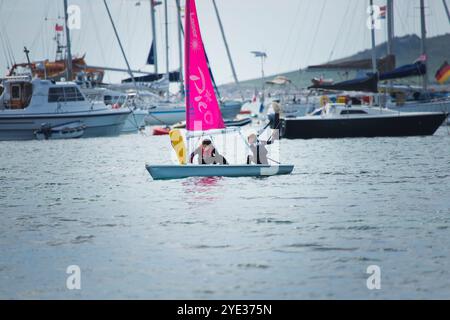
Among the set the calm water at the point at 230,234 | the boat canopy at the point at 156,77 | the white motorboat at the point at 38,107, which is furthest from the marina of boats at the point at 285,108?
the calm water at the point at 230,234

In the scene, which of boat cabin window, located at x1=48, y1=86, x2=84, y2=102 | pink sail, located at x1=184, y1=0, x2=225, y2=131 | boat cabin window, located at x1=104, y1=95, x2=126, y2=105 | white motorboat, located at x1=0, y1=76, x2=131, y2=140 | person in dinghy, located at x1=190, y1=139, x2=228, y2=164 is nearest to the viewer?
person in dinghy, located at x1=190, y1=139, x2=228, y2=164

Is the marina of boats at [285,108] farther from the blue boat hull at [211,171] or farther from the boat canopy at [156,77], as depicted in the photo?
the blue boat hull at [211,171]

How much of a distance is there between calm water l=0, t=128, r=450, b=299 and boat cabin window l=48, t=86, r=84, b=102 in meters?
23.2

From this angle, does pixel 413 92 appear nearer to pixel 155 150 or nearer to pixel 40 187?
pixel 155 150

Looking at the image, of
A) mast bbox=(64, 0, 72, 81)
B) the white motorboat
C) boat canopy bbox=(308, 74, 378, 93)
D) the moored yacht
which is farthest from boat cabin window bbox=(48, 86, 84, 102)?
boat canopy bbox=(308, 74, 378, 93)

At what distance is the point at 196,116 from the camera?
26.7 metres

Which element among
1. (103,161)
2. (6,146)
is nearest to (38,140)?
(6,146)

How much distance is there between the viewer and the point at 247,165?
25141 mm

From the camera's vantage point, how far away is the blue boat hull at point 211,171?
79.9ft

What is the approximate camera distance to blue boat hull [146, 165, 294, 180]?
2434 centimetres

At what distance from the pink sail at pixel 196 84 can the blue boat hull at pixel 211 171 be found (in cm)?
181

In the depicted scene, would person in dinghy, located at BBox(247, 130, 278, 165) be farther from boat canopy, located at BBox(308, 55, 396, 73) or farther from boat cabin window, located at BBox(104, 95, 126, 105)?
boat cabin window, located at BBox(104, 95, 126, 105)

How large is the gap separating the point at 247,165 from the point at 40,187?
22.3 ft

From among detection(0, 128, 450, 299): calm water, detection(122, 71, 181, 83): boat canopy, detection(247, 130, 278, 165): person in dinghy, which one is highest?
detection(122, 71, 181, 83): boat canopy
